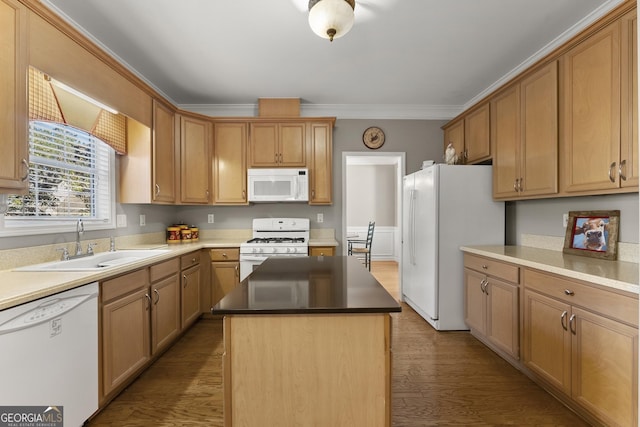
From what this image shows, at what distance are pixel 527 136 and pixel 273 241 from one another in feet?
8.94

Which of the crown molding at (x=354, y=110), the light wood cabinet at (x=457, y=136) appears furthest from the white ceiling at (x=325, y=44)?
the light wood cabinet at (x=457, y=136)

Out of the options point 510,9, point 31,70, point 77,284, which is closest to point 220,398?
point 77,284

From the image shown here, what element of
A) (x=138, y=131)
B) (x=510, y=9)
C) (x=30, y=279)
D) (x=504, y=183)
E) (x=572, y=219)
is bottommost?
(x=30, y=279)

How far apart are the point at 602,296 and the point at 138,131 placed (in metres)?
3.71

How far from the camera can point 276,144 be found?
12.1 feet

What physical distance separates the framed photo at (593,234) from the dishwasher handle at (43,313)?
10.8 ft

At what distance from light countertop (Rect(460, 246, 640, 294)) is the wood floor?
33.9 inches

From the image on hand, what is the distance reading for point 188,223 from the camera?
4004 millimetres

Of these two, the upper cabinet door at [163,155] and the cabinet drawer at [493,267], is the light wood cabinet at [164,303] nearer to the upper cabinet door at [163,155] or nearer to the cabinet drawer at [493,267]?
the upper cabinet door at [163,155]

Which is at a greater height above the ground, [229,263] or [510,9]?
[510,9]

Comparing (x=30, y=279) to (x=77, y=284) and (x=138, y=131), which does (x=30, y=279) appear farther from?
(x=138, y=131)

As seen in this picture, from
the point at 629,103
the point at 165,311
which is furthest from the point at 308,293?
the point at 629,103

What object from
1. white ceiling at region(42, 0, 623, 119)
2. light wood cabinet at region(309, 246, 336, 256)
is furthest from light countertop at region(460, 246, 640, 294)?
white ceiling at region(42, 0, 623, 119)

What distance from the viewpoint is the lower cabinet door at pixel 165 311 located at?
7.80 ft
